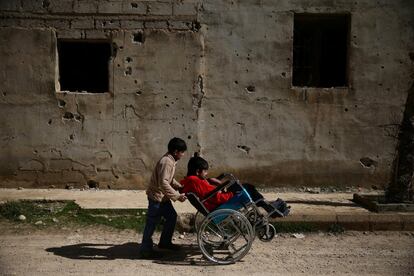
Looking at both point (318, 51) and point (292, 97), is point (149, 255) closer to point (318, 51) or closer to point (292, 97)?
point (292, 97)

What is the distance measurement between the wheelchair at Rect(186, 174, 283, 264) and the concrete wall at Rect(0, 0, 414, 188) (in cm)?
327

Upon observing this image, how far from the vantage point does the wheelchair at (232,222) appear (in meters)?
4.64

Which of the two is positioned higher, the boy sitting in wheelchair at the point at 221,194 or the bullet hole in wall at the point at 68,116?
the bullet hole in wall at the point at 68,116

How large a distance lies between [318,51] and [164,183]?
17.2ft

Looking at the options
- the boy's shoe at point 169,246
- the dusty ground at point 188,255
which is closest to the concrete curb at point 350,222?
the dusty ground at point 188,255

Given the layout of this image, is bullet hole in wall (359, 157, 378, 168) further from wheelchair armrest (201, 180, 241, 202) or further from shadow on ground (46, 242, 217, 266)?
wheelchair armrest (201, 180, 241, 202)

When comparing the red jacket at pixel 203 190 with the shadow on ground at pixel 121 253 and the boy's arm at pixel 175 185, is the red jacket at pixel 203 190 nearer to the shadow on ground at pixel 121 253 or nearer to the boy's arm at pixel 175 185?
the boy's arm at pixel 175 185

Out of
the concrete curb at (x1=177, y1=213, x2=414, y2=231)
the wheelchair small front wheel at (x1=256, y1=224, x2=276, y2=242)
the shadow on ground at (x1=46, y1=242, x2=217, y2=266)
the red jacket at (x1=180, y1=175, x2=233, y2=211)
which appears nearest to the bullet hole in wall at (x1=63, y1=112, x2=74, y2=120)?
the concrete curb at (x1=177, y1=213, x2=414, y2=231)

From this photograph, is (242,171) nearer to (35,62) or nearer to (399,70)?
(399,70)

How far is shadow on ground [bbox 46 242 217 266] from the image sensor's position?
16.3 ft

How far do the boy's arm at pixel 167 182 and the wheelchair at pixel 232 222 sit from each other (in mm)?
142

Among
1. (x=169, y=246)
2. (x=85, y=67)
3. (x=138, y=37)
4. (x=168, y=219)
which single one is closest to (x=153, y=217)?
(x=168, y=219)

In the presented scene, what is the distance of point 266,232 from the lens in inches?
191

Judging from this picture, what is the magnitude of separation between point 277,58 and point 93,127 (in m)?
3.31
